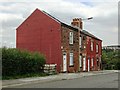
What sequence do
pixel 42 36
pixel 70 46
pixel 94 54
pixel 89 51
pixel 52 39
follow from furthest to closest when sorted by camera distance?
1. pixel 94 54
2. pixel 89 51
3. pixel 70 46
4. pixel 42 36
5. pixel 52 39

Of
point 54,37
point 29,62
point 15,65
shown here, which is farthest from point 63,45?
point 15,65

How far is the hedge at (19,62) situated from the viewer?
28.5 meters

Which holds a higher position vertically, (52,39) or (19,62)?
(52,39)

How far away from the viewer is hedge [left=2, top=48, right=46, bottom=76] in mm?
28531

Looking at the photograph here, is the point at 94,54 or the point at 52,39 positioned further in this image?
the point at 94,54

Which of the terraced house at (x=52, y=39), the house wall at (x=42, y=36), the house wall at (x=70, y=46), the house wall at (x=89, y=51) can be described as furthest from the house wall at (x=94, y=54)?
the house wall at (x=42, y=36)

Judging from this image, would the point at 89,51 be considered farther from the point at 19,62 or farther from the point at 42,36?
the point at 19,62

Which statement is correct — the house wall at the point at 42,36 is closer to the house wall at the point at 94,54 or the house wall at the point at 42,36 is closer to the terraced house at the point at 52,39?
the terraced house at the point at 52,39

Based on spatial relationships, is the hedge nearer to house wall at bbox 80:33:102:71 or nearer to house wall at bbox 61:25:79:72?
house wall at bbox 61:25:79:72

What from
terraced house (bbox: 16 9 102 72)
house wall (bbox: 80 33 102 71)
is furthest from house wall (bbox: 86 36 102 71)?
terraced house (bbox: 16 9 102 72)

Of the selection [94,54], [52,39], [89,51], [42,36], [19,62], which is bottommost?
[19,62]

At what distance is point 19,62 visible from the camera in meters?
30.4

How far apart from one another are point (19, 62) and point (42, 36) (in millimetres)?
12734

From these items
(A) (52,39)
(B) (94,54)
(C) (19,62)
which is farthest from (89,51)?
(C) (19,62)
